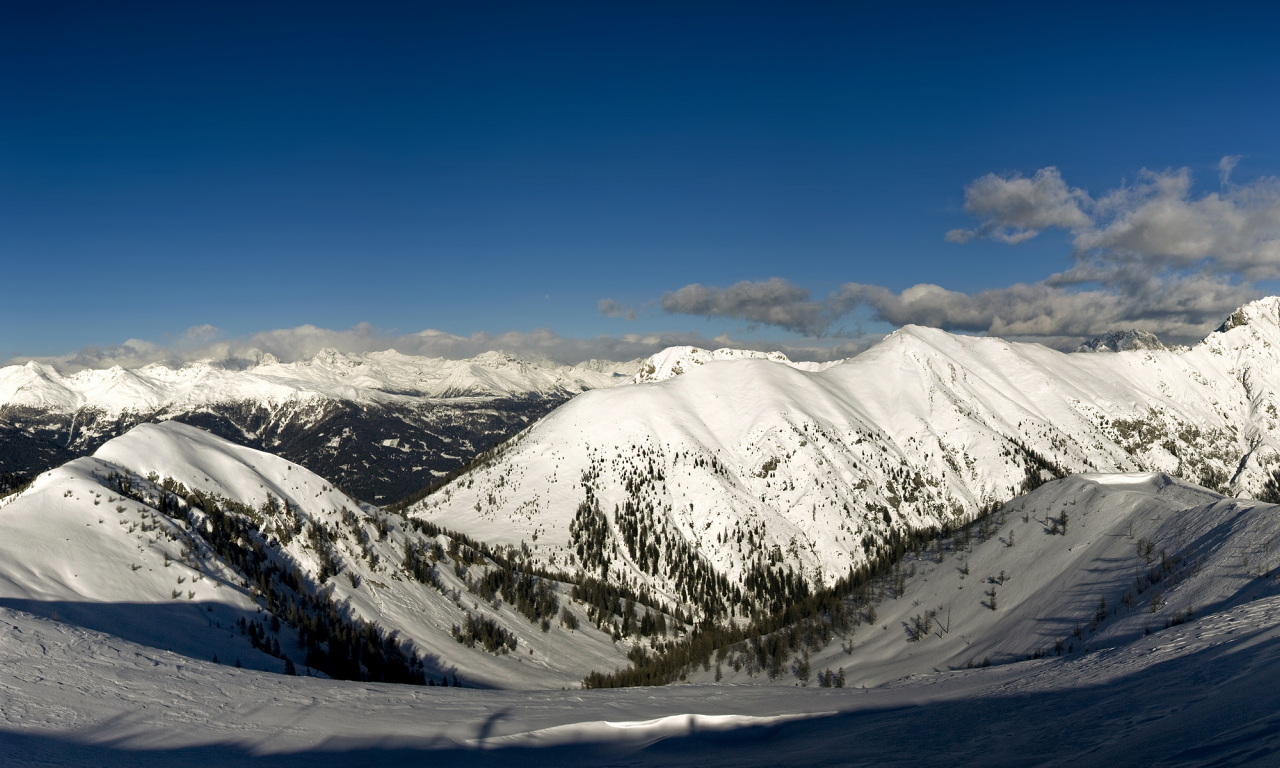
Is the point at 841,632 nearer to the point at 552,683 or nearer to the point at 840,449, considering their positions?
the point at 552,683

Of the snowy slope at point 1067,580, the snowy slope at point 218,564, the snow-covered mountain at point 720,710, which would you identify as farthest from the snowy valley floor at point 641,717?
the snowy slope at point 218,564

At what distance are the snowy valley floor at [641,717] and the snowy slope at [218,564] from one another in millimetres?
25234

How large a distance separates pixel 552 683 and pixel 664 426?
12910cm

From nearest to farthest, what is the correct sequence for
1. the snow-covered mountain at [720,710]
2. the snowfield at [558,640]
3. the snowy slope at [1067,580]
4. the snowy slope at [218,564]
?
the snow-covered mountain at [720,710] < the snowfield at [558,640] < the snowy slope at [1067,580] < the snowy slope at [218,564]

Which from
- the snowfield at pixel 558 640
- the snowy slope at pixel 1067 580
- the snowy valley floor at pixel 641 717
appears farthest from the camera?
the snowy slope at pixel 1067 580

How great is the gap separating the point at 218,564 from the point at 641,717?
52.6m

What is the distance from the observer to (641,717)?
744 inches

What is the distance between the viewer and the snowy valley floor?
41.8ft

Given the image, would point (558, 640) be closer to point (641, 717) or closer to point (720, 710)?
point (720, 710)

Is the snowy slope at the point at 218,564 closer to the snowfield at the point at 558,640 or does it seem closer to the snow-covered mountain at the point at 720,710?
the snowfield at the point at 558,640

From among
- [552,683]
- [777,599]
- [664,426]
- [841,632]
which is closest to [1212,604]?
[841,632]

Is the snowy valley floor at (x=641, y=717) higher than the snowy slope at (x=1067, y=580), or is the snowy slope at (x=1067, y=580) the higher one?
the snowy valley floor at (x=641, y=717)

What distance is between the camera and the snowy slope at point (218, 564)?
4372cm

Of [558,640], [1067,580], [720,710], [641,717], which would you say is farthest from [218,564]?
[1067,580]
